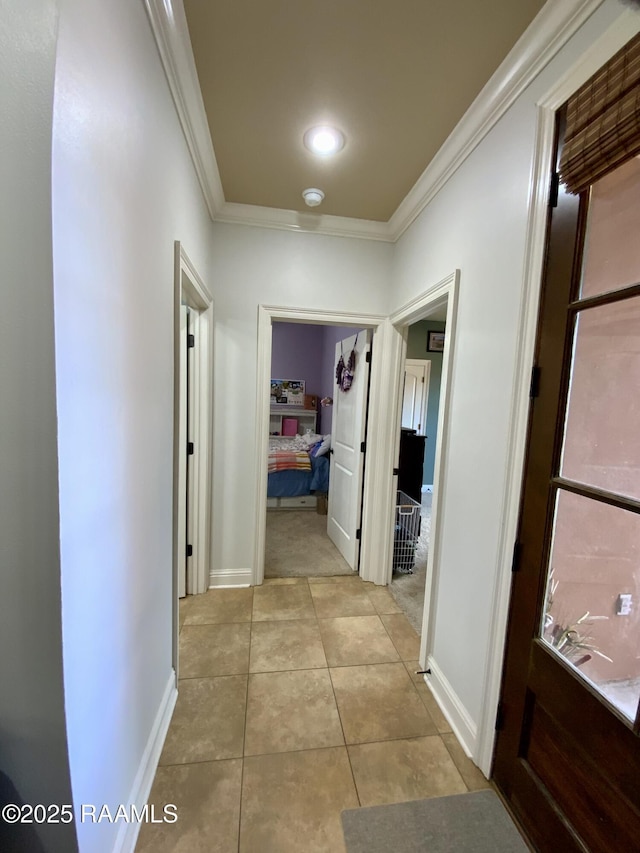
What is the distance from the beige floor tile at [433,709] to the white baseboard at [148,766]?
1.18 meters

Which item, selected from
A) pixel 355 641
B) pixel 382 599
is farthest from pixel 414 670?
pixel 382 599

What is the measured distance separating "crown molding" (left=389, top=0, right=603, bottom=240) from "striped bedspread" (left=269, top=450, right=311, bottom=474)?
9.96 feet

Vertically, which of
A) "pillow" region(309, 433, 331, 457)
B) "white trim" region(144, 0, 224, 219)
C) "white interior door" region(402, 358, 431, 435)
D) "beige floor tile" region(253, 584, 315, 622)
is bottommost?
"beige floor tile" region(253, 584, 315, 622)

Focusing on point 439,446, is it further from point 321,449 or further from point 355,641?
point 321,449

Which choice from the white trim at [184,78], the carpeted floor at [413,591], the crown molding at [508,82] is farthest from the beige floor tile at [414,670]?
the white trim at [184,78]

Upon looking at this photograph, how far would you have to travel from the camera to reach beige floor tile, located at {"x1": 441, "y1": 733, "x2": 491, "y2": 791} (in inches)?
53.8

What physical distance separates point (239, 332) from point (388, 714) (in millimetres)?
2349

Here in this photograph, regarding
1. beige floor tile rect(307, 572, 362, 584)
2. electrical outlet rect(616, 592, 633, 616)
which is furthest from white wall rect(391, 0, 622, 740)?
beige floor tile rect(307, 572, 362, 584)

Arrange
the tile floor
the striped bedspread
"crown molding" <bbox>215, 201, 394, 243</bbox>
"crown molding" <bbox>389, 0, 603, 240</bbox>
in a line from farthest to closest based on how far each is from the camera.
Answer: the striped bedspread, "crown molding" <bbox>215, 201, 394, 243</bbox>, the tile floor, "crown molding" <bbox>389, 0, 603, 240</bbox>

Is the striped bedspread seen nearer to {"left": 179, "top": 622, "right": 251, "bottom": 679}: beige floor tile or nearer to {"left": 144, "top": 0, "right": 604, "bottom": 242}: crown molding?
{"left": 179, "top": 622, "right": 251, "bottom": 679}: beige floor tile

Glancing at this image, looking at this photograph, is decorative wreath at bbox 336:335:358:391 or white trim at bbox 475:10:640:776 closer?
white trim at bbox 475:10:640:776

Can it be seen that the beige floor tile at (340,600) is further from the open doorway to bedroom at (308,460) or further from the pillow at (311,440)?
the pillow at (311,440)

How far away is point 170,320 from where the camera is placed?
58.6 inches

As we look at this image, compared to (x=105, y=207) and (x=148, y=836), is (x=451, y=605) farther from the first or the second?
(x=105, y=207)
